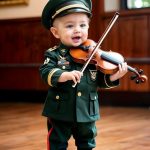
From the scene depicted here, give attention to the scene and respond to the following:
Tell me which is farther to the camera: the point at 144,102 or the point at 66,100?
the point at 144,102

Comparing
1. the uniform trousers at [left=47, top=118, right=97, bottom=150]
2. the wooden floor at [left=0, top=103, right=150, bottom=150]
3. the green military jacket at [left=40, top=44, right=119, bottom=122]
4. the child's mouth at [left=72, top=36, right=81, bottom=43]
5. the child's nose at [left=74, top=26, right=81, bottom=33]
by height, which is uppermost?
the child's nose at [left=74, top=26, right=81, bottom=33]

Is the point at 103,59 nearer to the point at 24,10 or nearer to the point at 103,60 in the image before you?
the point at 103,60

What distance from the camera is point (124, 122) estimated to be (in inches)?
111

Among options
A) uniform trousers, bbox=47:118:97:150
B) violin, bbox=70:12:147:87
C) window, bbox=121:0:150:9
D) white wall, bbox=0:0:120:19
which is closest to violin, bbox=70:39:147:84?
violin, bbox=70:12:147:87

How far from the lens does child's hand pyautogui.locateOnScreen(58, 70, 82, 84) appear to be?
1270 millimetres

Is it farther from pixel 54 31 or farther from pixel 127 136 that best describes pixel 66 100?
pixel 127 136

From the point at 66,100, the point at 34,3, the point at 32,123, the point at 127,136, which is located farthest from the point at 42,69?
the point at 34,3

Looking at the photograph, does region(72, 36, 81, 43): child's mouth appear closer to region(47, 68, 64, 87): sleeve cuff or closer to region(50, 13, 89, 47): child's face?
region(50, 13, 89, 47): child's face

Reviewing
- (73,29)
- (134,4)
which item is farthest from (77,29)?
(134,4)

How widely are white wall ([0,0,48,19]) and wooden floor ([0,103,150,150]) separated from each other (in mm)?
939

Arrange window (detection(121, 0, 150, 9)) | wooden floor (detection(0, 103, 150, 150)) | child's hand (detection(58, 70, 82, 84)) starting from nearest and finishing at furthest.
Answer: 1. child's hand (detection(58, 70, 82, 84))
2. wooden floor (detection(0, 103, 150, 150))
3. window (detection(121, 0, 150, 9))

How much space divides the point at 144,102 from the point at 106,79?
6.92 feet

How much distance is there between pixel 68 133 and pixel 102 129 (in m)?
1.14

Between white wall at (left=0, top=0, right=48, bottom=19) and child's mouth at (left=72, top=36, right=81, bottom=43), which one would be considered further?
white wall at (left=0, top=0, right=48, bottom=19)
